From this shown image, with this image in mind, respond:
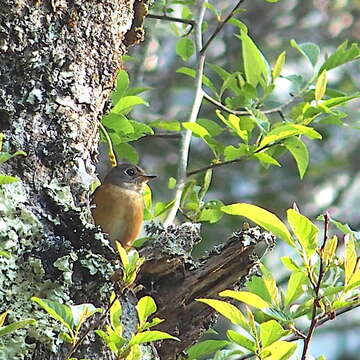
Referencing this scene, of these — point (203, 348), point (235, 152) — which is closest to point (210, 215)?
point (235, 152)

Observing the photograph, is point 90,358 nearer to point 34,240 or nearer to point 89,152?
point 34,240

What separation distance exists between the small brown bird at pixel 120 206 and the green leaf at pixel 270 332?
2.20 ft

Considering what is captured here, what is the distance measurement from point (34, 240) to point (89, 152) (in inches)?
8.2

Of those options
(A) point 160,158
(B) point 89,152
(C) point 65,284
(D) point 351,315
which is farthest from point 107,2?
(D) point 351,315

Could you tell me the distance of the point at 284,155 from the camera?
4.20 meters

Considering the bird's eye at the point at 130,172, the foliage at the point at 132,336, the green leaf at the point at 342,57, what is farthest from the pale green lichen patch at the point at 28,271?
the bird's eye at the point at 130,172

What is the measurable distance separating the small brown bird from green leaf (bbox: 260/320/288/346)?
671mm

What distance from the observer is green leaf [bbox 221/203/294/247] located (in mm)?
1113

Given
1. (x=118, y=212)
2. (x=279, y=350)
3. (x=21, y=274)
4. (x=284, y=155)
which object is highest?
(x=284, y=155)

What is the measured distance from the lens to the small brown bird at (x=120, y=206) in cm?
185

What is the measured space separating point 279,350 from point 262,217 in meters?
0.17

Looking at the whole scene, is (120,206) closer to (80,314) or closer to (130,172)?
(130,172)

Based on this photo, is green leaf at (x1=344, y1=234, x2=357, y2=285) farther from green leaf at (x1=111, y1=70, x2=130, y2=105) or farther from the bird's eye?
the bird's eye

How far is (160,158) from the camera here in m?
4.04
